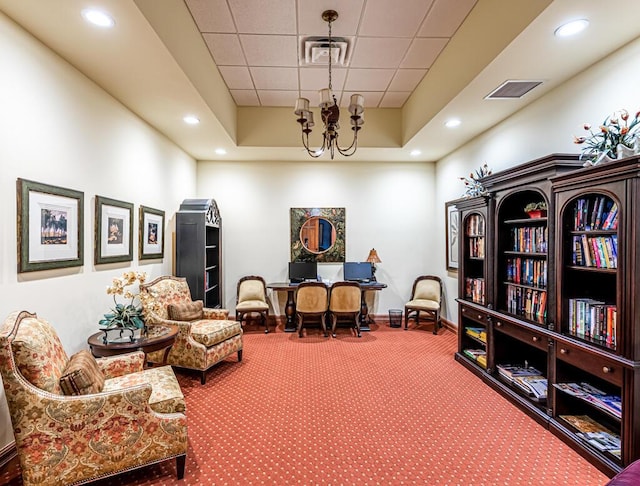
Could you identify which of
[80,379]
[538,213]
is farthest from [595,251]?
[80,379]

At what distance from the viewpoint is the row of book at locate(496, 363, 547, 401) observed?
2953 millimetres

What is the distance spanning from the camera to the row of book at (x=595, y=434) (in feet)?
7.32

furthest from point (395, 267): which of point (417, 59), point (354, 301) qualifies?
point (417, 59)

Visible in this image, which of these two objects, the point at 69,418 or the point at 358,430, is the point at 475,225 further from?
the point at 69,418

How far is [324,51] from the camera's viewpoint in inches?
145

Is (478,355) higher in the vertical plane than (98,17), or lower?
lower

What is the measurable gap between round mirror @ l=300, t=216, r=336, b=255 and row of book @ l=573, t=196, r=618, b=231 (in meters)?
3.97

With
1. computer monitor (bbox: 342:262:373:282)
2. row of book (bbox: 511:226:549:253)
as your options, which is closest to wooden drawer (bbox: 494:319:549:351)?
row of book (bbox: 511:226:549:253)

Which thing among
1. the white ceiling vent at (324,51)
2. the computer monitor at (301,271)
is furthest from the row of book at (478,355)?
the white ceiling vent at (324,51)

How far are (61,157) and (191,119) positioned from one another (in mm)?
1672

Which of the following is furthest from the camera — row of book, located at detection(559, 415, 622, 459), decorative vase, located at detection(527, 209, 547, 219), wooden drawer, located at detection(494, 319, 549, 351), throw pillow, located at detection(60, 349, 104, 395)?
decorative vase, located at detection(527, 209, 547, 219)

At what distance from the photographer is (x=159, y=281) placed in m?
4.10

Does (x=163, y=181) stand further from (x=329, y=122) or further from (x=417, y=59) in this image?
(x=417, y=59)

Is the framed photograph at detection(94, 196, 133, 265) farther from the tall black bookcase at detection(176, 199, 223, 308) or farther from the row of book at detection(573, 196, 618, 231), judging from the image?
the row of book at detection(573, 196, 618, 231)
